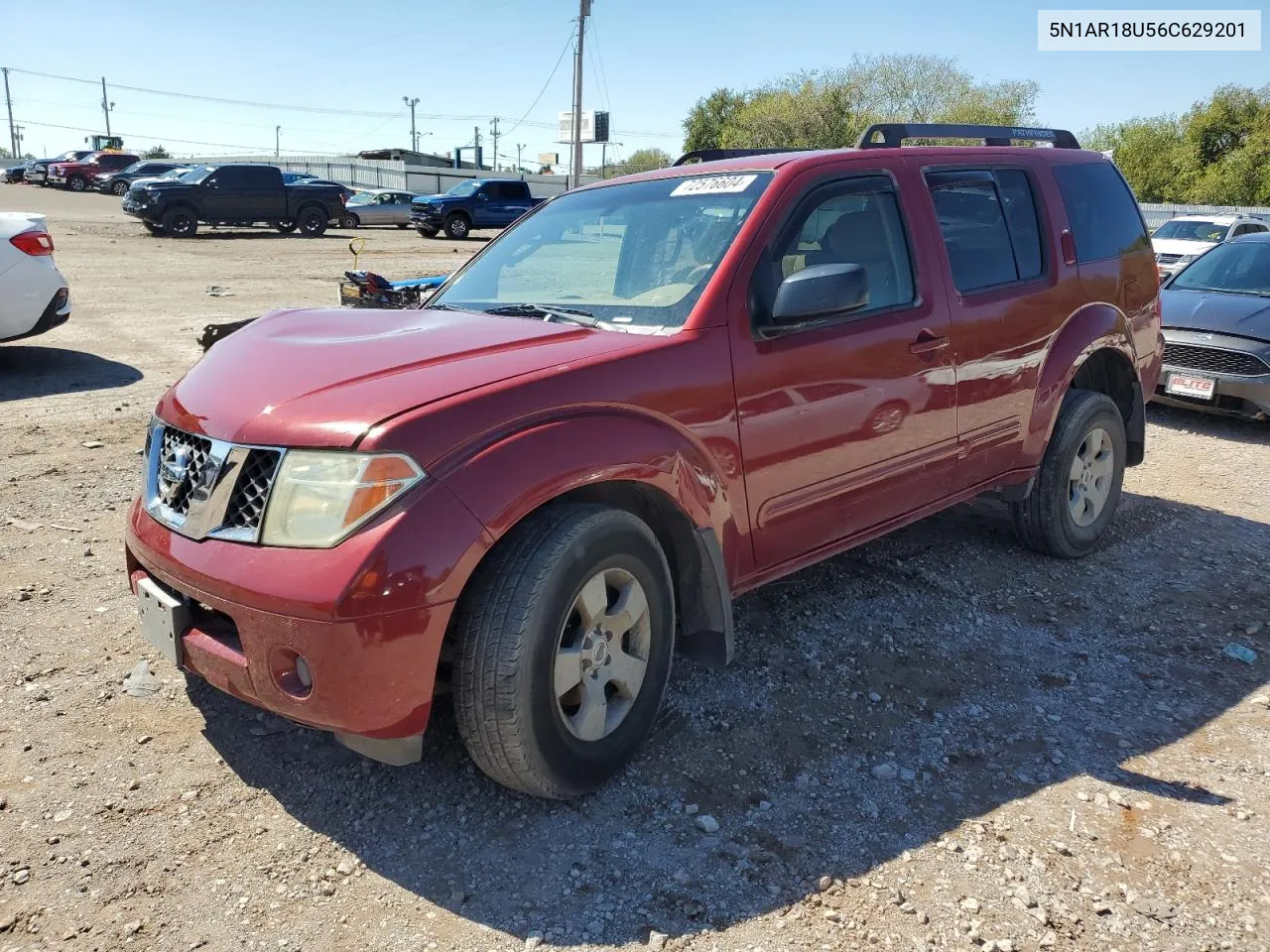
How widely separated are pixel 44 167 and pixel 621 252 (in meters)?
49.8

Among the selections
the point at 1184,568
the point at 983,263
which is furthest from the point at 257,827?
the point at 1184,568

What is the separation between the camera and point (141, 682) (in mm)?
3475

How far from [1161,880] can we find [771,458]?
1601mm

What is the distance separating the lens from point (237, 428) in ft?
8.53

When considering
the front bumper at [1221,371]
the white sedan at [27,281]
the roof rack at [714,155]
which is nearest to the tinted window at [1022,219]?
the roof rack at [714,155]

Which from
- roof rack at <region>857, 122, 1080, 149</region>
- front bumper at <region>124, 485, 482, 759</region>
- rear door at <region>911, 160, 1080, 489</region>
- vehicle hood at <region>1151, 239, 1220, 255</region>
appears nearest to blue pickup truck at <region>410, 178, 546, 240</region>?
vehicle hood at <region>1151, 239, 1220, 255</region>

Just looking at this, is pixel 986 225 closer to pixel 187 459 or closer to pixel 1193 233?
pixel 187 459

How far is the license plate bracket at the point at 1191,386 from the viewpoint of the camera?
782 cm

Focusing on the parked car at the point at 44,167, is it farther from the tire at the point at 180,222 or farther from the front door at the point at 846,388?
the front door at the point at 846,388

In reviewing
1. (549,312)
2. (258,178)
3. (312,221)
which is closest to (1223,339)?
(549,312)

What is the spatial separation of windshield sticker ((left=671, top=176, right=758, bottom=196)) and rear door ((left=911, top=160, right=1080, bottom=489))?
866 mm

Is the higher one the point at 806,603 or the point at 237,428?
the point at 237,428

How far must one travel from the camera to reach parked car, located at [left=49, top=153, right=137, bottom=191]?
140 feet

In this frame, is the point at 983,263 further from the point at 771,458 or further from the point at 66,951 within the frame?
the point at 66,951
